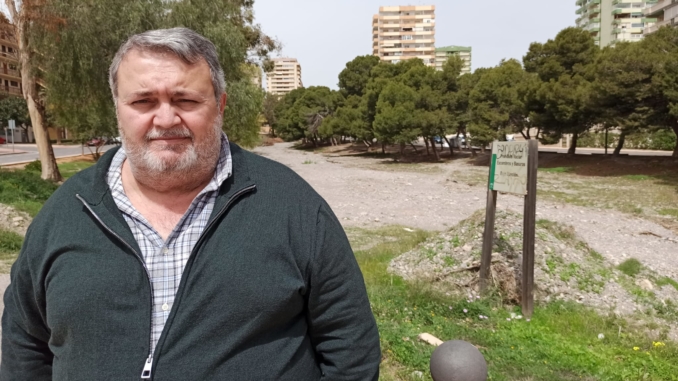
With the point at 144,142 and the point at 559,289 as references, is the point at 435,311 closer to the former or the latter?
the point at 559,289

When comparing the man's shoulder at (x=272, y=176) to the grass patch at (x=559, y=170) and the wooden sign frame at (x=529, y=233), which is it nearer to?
the wooden sign frame at (x=529, y=233)

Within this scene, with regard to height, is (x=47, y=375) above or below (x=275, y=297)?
below

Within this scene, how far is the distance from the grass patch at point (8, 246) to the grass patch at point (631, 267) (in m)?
9.15

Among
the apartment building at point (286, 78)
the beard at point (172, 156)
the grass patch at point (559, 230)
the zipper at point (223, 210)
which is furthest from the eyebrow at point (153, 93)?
the apartment building at point (286, 78)

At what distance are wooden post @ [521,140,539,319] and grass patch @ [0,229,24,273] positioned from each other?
23.9 ft

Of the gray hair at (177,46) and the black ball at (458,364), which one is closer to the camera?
the gray hair at (177,46)

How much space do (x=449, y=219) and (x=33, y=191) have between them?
10.9 metres

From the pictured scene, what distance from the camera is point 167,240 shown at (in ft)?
5.36

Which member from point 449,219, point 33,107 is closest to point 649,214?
point 449,219

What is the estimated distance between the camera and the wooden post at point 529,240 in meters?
5.49

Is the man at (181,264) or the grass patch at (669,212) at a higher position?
the man at (181,264)

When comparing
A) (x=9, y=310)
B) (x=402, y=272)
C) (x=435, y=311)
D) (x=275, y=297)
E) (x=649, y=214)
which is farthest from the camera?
(x=649, y=214)

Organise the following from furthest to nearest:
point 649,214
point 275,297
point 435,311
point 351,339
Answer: point 649,214, point 435,311, point 351,339, point 275,297

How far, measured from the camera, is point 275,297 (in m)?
A: 1.53
